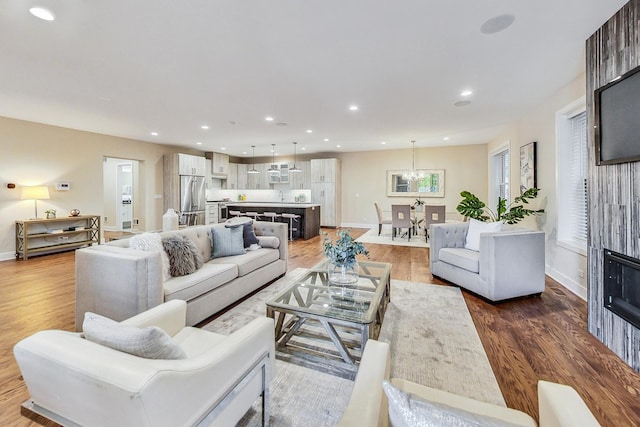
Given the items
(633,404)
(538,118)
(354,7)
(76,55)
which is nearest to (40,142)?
(76,55)

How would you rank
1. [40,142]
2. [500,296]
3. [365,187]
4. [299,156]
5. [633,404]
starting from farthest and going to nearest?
[299,156]
[365,187]
[40,142]
[500,296]
[633,404]

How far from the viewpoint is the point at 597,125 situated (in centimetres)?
233

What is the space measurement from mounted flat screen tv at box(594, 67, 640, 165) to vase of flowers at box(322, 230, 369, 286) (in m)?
2.07

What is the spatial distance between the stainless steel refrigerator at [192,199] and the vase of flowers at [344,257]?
6.70 m

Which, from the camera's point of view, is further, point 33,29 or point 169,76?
point 169,76

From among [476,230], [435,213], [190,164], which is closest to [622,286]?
[476,230]

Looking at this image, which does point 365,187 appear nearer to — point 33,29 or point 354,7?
point 354,7

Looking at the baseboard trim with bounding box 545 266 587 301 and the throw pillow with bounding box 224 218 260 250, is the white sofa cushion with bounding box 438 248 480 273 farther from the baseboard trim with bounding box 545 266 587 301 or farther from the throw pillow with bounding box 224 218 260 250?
the throw pillow with bounding box 224 218 260 250

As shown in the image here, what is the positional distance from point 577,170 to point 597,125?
5.69 ft

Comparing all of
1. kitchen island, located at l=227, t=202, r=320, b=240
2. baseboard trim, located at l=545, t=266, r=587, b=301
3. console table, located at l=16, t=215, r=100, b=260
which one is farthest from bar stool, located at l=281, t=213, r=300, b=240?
baseboard trim, located at l=545, t=266, r=587, b=301

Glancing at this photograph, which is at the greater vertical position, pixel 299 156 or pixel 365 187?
pixel 299 156

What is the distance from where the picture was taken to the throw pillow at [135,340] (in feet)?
3.22

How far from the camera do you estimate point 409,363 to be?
Answer: 2.04 metres

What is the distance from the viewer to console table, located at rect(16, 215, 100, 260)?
5219mm
